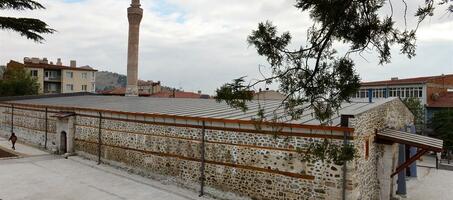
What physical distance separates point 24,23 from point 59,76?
40.1 m

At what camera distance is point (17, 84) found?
133 ft

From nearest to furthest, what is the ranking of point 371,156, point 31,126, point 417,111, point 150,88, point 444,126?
point 371,156 → point 31,126 → point 444,126 → point 417,111 → point 150,88

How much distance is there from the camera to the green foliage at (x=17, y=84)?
40.4 meters

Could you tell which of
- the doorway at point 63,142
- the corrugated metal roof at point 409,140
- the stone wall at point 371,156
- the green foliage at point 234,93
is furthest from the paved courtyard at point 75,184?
the green foliage at point 234,93

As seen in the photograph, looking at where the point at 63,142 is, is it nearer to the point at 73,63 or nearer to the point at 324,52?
the point at 324,52

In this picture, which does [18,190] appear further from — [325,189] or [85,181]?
[325,189]

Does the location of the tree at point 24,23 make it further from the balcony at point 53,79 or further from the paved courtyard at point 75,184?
the balcony at point 53,79

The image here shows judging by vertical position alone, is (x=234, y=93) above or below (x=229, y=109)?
above

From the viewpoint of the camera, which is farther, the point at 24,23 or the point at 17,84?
the point at 17,84

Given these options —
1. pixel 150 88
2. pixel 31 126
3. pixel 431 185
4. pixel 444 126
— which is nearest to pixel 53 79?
pixel 150 88

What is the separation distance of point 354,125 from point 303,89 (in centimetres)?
481

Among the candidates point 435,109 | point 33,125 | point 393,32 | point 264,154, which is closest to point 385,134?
point 264,154

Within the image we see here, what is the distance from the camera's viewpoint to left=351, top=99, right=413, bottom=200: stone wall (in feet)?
34.3

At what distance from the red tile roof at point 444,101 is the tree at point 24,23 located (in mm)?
37212
